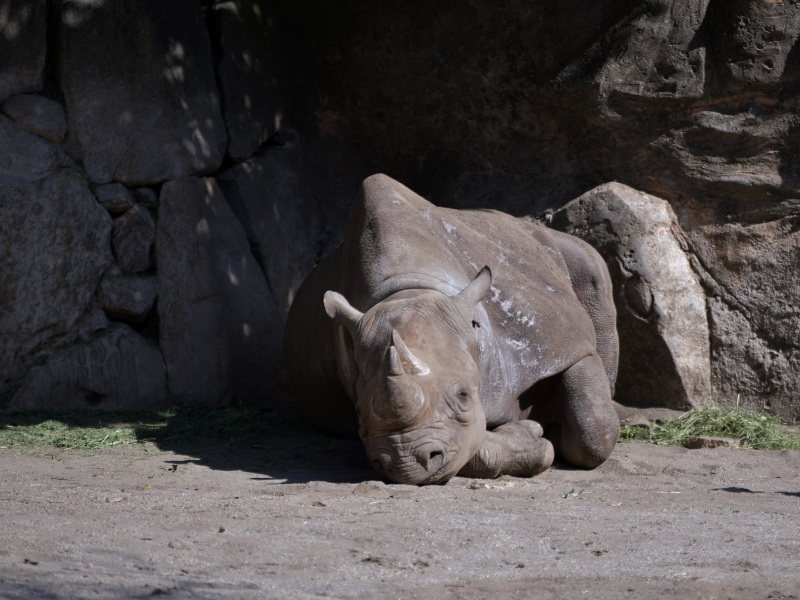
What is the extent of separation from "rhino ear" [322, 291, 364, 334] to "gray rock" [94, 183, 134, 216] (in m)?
2.74

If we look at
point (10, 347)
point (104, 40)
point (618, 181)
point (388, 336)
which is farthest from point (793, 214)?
point (10, 347)

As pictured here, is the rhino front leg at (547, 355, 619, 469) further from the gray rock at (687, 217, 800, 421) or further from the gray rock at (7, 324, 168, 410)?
the gray rock at (7, 324, 168, 410)

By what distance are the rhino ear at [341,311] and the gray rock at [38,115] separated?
3.10 metres

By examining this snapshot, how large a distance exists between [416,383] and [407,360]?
0.11 meters

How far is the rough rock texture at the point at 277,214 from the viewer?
8141 millimetres

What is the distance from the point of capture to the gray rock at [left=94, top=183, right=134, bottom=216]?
7305mm

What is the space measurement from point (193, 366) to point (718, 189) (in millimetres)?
4011

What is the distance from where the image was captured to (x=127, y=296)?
287 inches

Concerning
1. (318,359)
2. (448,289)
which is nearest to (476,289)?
(448,289)

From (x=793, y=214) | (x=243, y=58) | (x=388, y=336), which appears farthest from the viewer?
(x=243, y=58)

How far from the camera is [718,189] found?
760 centimetres

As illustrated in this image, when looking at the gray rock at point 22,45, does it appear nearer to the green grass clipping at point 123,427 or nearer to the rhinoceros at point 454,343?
the green grass clipping at point 123,427

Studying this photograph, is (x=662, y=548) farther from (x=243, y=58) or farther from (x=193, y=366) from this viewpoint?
(x=243, y=58)

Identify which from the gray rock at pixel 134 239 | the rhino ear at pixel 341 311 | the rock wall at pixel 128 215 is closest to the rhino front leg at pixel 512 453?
the rhino ear at pixel 341 311
